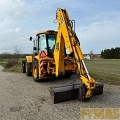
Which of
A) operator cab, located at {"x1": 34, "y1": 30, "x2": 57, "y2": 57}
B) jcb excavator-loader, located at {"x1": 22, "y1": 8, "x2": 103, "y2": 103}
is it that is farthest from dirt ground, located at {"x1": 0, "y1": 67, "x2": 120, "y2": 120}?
operator cab, located at {"x1": 34, "y1": 30, "x2": 57, "y2": 57}

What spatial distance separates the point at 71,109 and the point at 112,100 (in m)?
1.75

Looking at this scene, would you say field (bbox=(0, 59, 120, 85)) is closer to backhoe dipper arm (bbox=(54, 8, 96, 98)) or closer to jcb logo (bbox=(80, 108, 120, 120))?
backhoe dipper arm (bbox=(54, 8, 96, 98))

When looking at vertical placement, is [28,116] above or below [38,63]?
below

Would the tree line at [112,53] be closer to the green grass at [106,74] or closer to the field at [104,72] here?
the field at [104,72]

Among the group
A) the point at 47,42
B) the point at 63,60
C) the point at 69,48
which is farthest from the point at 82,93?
the point at 47,42

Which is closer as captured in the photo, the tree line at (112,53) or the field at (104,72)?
the field at (104,72)

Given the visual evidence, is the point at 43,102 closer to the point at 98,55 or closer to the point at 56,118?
the point at 56,118

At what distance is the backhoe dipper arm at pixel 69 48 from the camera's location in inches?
295

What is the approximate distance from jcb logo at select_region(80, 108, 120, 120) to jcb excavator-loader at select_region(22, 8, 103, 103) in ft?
2.45

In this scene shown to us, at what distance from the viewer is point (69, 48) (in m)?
8.59

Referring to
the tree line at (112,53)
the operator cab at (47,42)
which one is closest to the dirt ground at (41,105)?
the operator cab at (47,42)

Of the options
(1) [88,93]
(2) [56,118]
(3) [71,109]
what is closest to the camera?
(2) [56,118]

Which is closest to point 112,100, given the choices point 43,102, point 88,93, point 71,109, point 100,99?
Answer: point 100,99

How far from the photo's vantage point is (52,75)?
11828 mm
